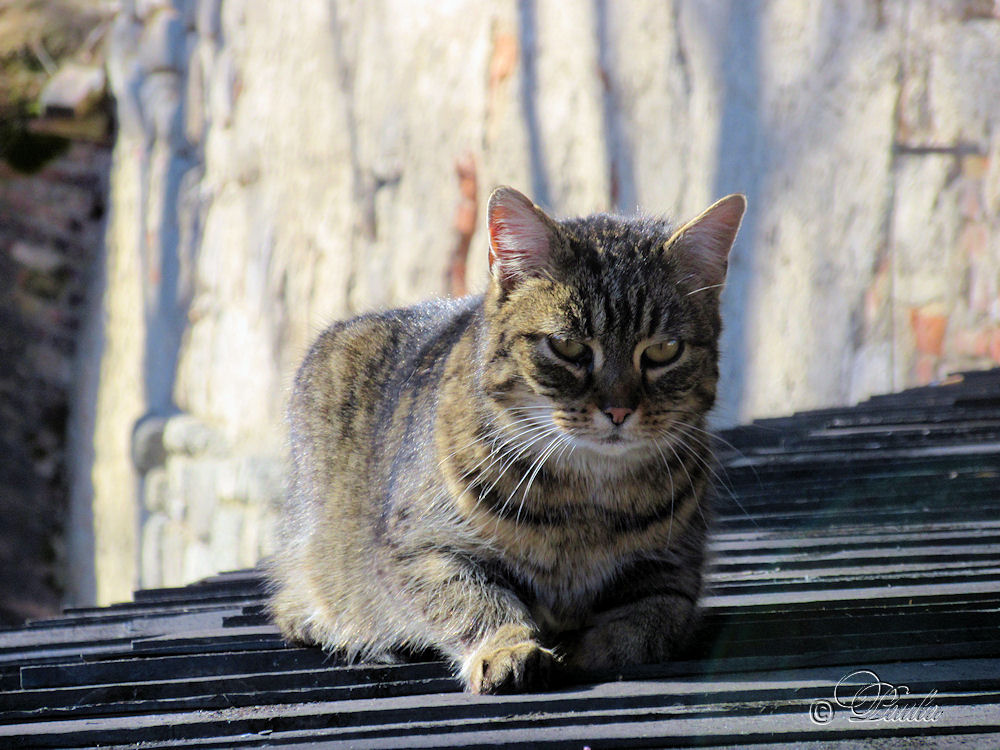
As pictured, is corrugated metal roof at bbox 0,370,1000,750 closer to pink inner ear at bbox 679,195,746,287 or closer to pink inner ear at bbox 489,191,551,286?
pink inner ear at bbox 679,195,746,287

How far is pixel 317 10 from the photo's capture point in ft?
19.4

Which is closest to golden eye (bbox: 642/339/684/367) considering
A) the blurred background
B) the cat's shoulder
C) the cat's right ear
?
the cat's right ear

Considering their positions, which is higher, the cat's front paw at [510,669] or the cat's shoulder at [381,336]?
the cat's shoulder at [381,336]

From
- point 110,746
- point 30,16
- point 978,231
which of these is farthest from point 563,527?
point 30,16

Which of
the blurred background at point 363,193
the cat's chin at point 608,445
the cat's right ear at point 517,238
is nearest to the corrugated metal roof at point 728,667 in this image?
the cat's chin at point 608,445

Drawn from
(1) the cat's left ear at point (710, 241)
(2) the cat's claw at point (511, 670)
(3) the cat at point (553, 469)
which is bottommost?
(2) the cat's claw at point (511, 670)

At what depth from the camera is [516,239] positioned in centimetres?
220

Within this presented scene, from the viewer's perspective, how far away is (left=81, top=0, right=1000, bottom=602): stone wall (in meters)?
3.51

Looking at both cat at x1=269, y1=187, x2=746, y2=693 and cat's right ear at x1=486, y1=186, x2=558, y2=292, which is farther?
cat's right ear at x1=486, y1=186, x2=558, y2=292

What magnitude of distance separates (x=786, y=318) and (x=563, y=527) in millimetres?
2109

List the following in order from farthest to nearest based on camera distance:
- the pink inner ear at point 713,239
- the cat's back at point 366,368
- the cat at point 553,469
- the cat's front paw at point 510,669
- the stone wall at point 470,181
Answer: the stone wall at point 470,181, the cat's back at point 366,368, the pink inner ear at point 713,239, the cat at point 553,469, the cat's front paw at point 510,669

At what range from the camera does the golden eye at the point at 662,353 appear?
2.11 m

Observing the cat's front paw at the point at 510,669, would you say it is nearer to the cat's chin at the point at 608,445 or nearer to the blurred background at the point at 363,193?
the cat's chin at the point at 608,445

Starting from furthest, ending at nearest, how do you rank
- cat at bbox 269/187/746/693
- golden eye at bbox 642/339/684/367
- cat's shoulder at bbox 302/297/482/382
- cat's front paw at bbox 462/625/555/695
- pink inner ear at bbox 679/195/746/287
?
cat's shoulder at bbox 302/297/482/382 → pink inner ear at bbox 679/195/746/287 → golden eye at bbox 642/339/684/367 → cat at bbox 269/187/746/693 → cat's front paw at bbox 462/625/555/695
